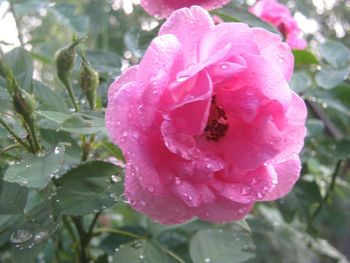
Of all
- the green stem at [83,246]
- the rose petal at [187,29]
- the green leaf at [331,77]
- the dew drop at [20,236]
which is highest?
the rose petal at [187,29]

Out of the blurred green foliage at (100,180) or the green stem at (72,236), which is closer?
the blurred green foliage at (100,180)

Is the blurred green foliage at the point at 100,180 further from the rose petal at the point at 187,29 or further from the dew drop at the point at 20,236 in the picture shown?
the rose petal at the point at 187,29

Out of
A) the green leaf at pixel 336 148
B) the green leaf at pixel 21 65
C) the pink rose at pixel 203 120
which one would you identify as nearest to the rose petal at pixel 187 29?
the pink rose at pixel 203 120

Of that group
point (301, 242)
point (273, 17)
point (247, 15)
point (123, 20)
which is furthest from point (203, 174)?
point (123, 20)

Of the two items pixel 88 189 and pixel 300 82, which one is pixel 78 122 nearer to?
pixel 88 189

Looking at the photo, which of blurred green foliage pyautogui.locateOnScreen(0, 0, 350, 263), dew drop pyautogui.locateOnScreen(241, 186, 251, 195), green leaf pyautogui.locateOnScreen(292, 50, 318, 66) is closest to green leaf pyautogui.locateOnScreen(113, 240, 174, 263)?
blurred green foliage pyautogui.locateOnScreen(0, 0, 350, 263)

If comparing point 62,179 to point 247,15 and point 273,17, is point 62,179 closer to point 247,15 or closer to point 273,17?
point 247,15

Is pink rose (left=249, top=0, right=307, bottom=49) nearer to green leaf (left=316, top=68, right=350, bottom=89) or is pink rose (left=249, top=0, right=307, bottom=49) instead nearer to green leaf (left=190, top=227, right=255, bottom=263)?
green leaf (left=316, top=68, right=350, bottom=89)
